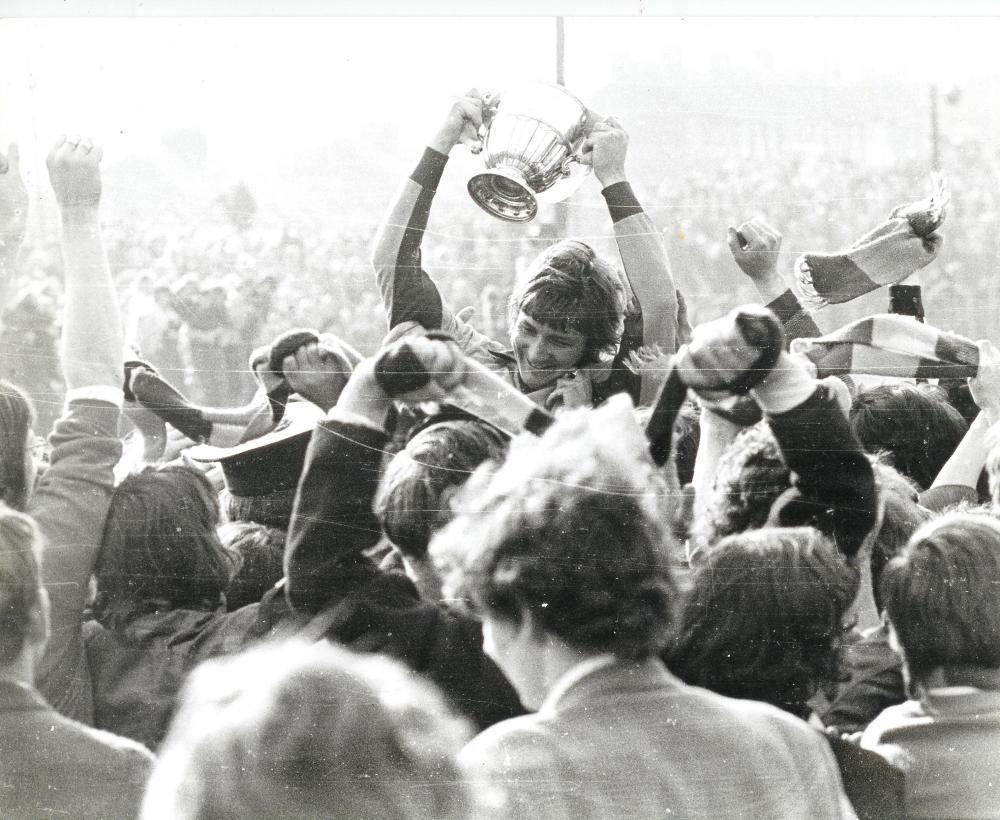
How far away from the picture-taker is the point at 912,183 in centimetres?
239

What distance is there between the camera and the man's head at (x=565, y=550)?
2.32m

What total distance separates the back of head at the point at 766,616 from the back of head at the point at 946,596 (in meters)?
0.13

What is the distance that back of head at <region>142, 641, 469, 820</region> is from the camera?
7.74 ft

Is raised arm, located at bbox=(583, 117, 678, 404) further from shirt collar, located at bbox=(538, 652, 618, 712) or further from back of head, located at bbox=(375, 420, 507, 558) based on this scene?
shirt collar, located at bbox=(538, 652, 618, 712)

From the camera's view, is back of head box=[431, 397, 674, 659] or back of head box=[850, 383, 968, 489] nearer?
back of head box=[431, 397, 674, 659]

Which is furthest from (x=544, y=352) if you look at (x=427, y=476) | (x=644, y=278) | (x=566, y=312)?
(x=427, y=476)

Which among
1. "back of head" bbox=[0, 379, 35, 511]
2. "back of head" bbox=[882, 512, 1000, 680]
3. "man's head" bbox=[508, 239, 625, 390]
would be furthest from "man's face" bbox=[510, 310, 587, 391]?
"back of head" bbox=[0, 379, 35, 511]

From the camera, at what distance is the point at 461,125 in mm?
2373

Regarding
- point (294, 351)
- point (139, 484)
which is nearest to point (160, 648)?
point (139, 484)

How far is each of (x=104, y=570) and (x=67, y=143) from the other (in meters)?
0.93

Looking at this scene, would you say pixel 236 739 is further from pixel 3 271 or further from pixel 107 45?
pixel 107 45

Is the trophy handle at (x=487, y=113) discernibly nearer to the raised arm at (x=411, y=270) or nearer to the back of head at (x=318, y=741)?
the raised arm at (x=411, y=270)

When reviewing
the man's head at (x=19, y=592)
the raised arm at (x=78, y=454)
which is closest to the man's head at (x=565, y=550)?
the raised arm at (x=78, y=454)

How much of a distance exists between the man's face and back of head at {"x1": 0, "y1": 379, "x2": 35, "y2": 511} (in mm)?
1083
